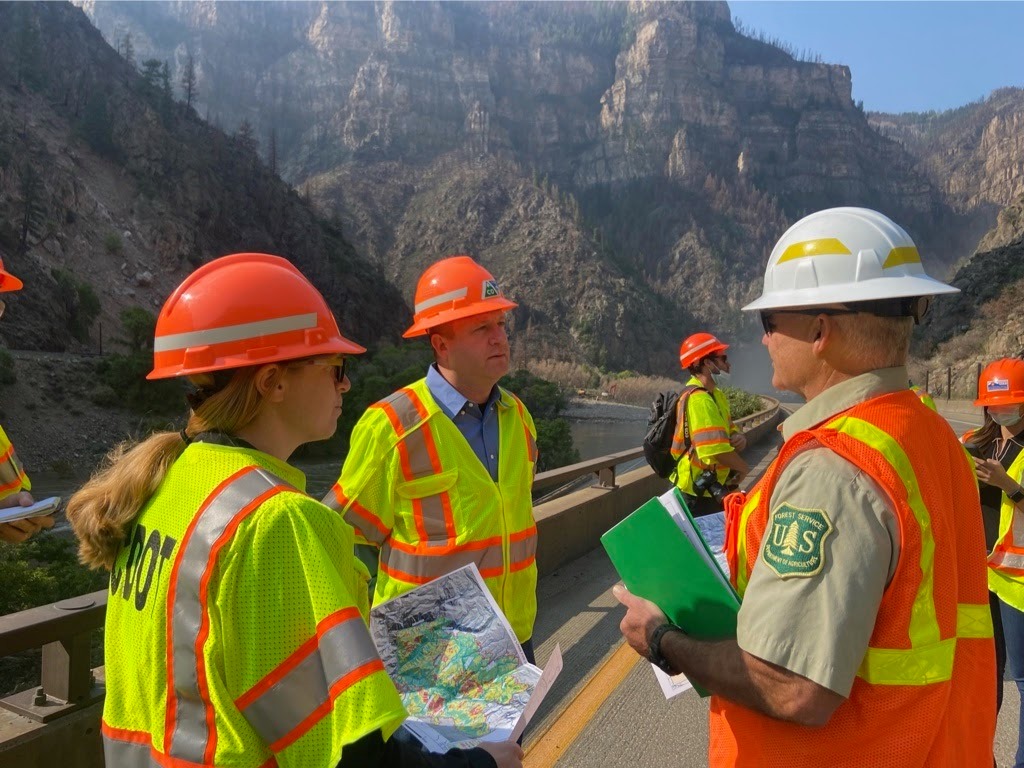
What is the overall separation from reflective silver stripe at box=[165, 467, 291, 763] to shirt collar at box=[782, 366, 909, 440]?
120cm

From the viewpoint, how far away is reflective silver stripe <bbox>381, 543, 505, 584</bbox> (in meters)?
2.90

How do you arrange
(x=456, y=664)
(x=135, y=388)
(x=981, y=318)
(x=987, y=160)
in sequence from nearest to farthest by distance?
(x=456, y=664), (x=135, y=388), (x=981, y=318), (x=987, y=160)

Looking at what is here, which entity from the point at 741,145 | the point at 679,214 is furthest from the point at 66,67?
the point at 741,145

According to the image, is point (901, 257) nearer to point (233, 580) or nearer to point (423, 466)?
point (233, 580)

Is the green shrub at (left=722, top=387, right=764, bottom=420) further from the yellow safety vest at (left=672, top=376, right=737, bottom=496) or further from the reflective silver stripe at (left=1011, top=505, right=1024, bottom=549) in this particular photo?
the reflective silver stripe at (left=1011, top=505, right=1024, bottom=549)

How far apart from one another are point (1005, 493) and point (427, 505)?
290 centimetres

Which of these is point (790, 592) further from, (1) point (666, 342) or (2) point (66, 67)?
(1) point (666, 342)

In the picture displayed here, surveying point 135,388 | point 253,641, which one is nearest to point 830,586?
point 253,641

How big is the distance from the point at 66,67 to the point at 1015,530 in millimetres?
99573

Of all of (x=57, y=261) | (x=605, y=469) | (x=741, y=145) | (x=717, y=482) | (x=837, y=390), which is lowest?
(x=605, y=469)

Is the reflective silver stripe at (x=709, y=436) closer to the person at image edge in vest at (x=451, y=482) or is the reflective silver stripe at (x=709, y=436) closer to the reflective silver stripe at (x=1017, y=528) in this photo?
the reflective silver stripe at (x=1017, y=528)

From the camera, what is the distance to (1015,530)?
3.77 m

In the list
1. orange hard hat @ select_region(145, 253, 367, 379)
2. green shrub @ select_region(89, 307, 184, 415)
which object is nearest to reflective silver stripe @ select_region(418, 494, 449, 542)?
orange hard hat @ select_region(145, 253, 367, 379)

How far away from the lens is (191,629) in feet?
4.68
